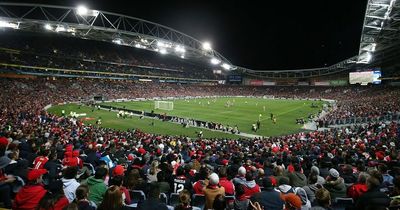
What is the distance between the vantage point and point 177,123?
3781 centimetres

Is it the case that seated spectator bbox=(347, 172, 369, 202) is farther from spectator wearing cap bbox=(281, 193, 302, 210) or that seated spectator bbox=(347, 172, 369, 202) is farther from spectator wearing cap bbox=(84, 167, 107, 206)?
spectator wearing cap bbox=(84, 167, 107, 206)

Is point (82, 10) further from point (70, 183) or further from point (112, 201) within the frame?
point (112, 201)

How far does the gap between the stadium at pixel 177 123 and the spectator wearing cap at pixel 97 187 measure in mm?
22

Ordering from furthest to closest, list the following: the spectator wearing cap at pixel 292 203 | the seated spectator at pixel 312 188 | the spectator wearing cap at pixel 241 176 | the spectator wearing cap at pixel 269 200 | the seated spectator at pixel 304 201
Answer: the spectator wearing cap at pixel 241 176 → the seated spectator at pixel 312 188 → the seated spectator at pixel 304 201 → the spectator wearing cap at pixel 269 200 → the spectator wearing cap at pixel 292 203

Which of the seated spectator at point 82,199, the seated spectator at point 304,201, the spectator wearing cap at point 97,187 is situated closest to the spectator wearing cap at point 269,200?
the seated spectator at point 304,201

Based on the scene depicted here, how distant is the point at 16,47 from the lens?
6806 cm

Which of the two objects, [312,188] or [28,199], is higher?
[28,199]

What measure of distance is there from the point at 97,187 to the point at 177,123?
31.9m

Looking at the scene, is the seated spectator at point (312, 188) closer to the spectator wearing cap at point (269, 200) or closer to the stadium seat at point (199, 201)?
the spectator wearing cap at point (269, 200)

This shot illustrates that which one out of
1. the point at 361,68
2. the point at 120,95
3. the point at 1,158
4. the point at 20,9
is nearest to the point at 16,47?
the point at 20,9

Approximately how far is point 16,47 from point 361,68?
3645 inches

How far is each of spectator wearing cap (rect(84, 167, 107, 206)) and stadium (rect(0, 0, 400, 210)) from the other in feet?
0.07

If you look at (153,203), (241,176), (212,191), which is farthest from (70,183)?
(241,176)

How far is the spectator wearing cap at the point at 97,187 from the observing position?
584cm
